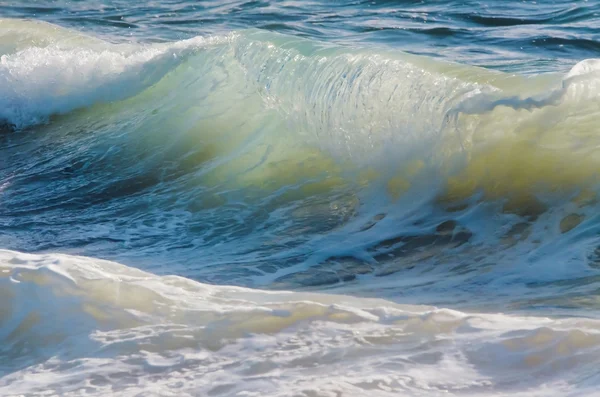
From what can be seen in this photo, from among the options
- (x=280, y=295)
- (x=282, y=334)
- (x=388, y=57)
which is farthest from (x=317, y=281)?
(x=388, y=57)

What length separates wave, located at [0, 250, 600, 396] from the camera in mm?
2240

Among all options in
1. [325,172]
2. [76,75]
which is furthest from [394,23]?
[325,172]

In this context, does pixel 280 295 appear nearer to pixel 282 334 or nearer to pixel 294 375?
pixel 282 334

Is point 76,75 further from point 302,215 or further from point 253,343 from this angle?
point 253,343

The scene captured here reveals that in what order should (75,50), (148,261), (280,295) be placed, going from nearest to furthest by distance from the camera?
(280,295) → (148,261) → (75,50)

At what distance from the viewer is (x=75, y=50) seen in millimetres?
8477

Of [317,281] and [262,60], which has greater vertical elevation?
[262,60]

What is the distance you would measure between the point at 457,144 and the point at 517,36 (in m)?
4.42

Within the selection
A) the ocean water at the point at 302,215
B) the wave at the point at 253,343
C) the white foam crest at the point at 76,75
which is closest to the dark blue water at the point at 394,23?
the ocean water at the point at 302,215

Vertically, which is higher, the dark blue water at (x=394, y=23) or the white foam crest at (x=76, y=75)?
the dark blue water at (x=394, y=23)

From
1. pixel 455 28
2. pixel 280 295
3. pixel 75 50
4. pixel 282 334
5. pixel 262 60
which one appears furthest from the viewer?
pixel 455 28

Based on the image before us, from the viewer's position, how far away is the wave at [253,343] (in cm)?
224

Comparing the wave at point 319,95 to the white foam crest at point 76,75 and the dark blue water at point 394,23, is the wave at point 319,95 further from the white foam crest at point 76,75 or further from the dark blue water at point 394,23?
the dark blue water at point 394,23

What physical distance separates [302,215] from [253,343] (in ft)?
6.91
